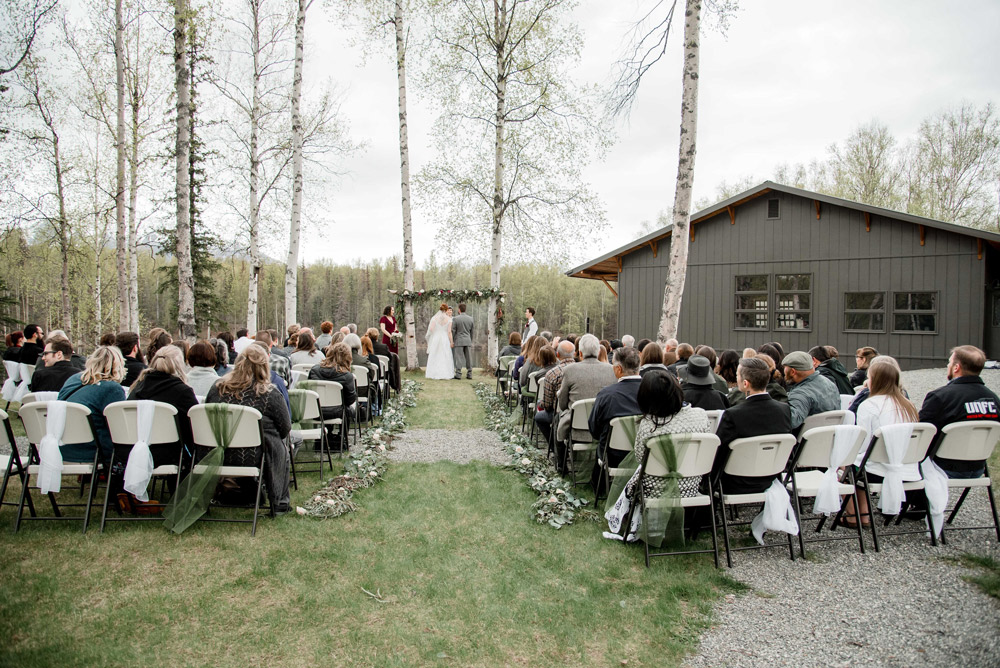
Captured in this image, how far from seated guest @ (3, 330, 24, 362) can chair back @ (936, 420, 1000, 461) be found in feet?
38.1

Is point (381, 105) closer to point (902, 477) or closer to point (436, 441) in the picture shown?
point (436, 441)

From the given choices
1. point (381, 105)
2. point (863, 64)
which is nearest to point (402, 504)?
point (381, 105)

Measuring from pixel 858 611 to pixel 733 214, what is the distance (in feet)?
46.7

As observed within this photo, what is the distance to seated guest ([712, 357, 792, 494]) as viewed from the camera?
3793mm

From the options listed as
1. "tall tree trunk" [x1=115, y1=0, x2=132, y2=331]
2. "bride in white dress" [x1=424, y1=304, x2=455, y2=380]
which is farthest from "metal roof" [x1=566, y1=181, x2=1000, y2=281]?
"tall tree trunk" [x1=115, y1=0, x2=132, y2=331]

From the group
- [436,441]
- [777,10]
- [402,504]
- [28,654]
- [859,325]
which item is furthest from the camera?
[859,325]

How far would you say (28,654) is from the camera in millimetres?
2547

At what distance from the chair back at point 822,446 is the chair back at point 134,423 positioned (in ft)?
15.0

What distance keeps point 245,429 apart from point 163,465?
0.77 m

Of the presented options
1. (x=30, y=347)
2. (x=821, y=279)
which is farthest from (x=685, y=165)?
(x=30, y=347)

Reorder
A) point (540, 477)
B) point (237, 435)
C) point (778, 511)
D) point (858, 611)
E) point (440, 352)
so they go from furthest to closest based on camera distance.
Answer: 1. point (440, 352)
2. point (540, 477)
3. point (237, 435)
4. point (778, 511)
5. point (858, 611)

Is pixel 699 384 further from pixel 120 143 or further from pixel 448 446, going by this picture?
pixel 120 143

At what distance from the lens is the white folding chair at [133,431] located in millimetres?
3990

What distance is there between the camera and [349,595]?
3.21 meters
